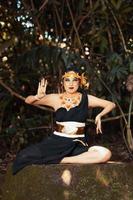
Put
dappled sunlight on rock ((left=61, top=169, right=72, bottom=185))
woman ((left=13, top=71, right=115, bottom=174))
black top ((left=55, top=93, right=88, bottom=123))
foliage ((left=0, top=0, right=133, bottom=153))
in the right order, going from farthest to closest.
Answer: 1. foliage ((left=0, top=0, right=133, bottom=153))
2. black top ((left=55, top=93, right=88, bottom=123))
3. woman ((left=13, top=71, right=115, bottom=174))
4. dappled sunlight on rock ((left=61, top=169, right=72, bottom=185))

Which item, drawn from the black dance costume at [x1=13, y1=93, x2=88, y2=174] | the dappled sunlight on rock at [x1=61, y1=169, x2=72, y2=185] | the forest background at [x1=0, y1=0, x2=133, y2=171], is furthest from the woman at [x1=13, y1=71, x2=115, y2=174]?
the forest background at [x1=0, y1=0, x2=133, y2=171]

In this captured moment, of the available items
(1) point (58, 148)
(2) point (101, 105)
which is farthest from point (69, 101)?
(1) point (58, 148)

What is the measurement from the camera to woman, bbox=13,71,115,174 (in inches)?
129

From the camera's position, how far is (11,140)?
5188 mm

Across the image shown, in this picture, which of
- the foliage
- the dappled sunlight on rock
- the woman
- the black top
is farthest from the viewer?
the foliage

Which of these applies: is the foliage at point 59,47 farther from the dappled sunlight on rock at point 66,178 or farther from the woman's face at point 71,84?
the dappled sunlight on rock at point 66,178

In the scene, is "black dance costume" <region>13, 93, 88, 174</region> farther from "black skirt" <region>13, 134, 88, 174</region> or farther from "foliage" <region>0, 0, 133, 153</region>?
"foliage" <region>0, 0, 133, 153</region>

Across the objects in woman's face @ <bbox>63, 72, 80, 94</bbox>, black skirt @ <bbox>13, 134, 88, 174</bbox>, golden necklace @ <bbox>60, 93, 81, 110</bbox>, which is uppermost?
woman's face @ <bbox>63, 72, 80, 94</bbox>

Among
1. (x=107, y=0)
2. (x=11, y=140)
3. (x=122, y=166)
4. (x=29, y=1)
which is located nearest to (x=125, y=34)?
(x=107, y=0)

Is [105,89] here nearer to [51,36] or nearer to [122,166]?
[51,36]

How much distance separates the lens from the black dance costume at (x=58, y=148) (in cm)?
328

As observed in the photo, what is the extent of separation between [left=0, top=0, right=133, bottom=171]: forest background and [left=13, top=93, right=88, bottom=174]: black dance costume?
79 centimetres

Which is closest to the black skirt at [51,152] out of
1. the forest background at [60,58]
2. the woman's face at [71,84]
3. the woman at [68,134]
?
the woman at [68,134]

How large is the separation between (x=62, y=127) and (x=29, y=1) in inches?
71.1
